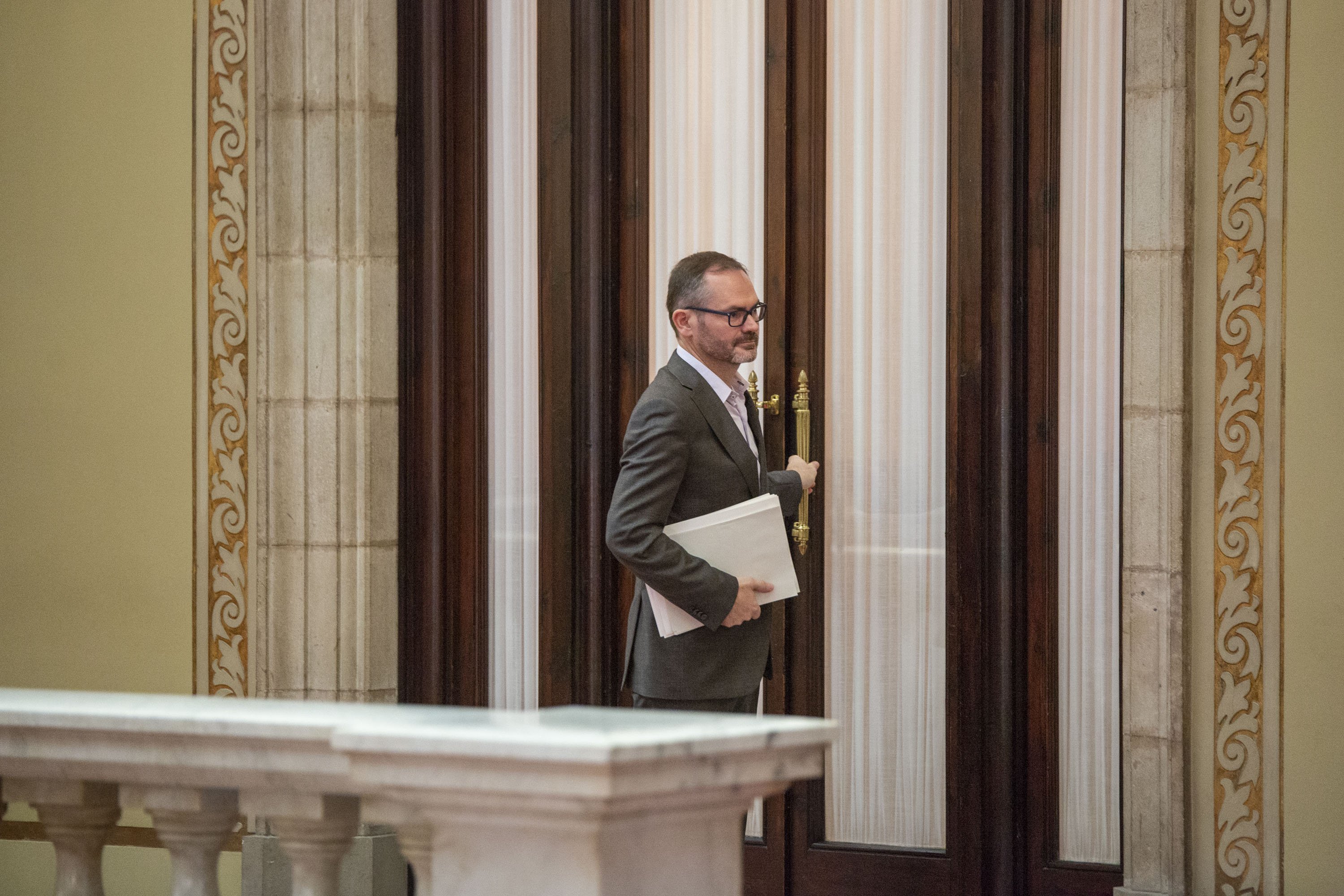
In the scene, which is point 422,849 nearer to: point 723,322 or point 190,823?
point 190,823

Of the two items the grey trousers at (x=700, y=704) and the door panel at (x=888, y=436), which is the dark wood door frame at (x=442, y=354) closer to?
the door panel at (x=888, y=436)

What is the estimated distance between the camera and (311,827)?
1834mm

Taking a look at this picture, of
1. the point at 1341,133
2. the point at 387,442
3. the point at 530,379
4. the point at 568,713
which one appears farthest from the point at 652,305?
the point at 568,713

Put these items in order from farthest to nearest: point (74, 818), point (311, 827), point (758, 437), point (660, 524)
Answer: point (758, 437)
point (660, 524)
point (74, 818)
point (311, 827)

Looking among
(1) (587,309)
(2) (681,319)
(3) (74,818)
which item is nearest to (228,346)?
(1) (587,309)

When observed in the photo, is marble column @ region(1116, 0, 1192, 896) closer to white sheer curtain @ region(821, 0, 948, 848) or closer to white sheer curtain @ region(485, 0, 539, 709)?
white sheer curtain @ region(821, 0, 948, 848)

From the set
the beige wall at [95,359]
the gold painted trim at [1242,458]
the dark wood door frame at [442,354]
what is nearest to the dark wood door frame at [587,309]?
the dark wood door frame at [442,354]

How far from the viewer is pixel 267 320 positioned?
4297mm

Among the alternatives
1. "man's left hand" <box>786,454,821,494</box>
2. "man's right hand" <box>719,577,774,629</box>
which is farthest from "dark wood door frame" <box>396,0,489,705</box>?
"man's right hand" <box>719,577,774,629</box>

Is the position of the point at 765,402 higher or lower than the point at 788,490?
higher

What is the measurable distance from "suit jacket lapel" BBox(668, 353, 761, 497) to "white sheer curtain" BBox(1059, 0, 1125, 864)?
122 cm

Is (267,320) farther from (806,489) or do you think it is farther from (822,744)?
(822,744)

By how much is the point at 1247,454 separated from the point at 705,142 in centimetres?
170

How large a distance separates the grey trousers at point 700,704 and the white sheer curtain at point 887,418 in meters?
1.09
